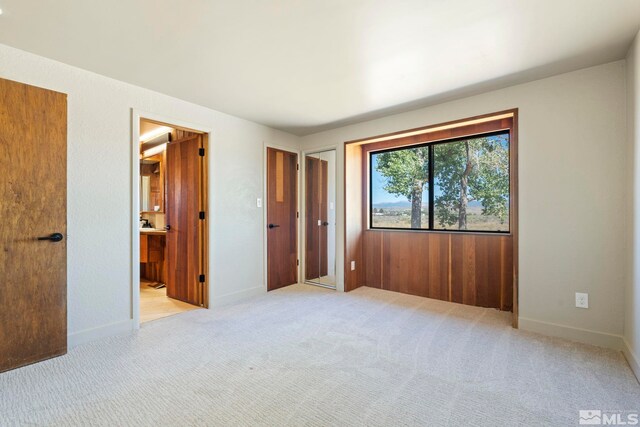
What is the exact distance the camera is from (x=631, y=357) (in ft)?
6.95

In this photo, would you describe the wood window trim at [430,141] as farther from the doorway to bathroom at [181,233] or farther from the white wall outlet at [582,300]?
the doorway to bathroom at [181,233]

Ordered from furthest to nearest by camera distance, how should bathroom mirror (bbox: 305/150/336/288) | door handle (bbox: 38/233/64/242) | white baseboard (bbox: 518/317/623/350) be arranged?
bathroom mirror (bbox: 305/150/336/288) < white baseboard (bbox: 518/317/623/350) < door handle (bbox: 38/233/64/242)

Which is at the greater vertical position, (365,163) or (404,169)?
(365,163)

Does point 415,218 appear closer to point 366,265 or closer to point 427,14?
point 366,265

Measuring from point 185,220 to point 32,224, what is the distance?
1.60 metres

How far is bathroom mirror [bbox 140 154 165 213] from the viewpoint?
204 inches

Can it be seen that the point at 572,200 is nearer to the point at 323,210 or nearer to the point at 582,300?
the point at 582,300

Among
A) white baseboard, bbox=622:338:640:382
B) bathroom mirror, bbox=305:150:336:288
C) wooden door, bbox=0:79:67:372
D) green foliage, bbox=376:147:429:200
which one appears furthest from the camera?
bathroom mirror, bbox=305:150:336:288

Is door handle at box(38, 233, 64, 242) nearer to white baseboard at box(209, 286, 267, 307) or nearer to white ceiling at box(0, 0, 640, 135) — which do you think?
white ceiling at box(0, 0, 640, 135)

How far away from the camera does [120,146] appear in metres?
2.78

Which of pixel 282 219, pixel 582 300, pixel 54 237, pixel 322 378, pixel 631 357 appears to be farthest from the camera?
pixel 282 219

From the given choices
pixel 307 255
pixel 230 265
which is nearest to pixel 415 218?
pixel 307 255

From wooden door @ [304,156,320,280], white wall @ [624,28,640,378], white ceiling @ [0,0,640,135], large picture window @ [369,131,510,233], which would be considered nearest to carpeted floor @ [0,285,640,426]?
white wall @ [624,28,640,378]

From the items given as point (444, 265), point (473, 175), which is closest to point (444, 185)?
point (473, 175)
